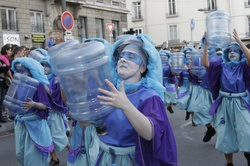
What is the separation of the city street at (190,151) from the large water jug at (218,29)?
186 centimetres

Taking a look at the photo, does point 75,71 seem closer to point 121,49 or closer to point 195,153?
point 121,49

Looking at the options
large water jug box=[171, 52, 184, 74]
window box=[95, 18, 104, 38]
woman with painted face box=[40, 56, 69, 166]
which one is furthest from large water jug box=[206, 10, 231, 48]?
window box=[95, 18, 104, 38]

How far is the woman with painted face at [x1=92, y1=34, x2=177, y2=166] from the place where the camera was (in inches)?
104

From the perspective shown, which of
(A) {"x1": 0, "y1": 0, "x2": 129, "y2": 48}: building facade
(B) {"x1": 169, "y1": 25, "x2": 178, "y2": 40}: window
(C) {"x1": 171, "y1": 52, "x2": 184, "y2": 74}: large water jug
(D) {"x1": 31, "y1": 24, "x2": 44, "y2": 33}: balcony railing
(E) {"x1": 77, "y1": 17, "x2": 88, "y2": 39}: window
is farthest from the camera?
(B) {"x1": 169, "y1": 25, "x2": 178, "y2": 40}: window

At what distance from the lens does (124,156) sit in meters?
2.88

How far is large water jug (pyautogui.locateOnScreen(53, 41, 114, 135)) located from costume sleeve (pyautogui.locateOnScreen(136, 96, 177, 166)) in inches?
11.8

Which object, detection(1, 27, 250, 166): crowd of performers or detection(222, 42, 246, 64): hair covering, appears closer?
detection(1, 27, 250, 166): crowd of performers

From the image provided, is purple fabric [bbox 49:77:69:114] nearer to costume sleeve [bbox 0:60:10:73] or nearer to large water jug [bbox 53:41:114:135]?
large water jug [bbox 53:41:114:135]

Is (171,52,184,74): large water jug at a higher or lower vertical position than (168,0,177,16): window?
lower

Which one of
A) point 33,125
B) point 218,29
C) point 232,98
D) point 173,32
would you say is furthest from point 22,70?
A: point 173,32

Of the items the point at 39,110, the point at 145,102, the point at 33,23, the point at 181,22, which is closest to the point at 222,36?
the point at 39,110

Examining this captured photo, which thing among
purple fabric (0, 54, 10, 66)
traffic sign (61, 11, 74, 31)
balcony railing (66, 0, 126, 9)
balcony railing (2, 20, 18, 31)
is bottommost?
purple fabric (0, 54, 10, 66)

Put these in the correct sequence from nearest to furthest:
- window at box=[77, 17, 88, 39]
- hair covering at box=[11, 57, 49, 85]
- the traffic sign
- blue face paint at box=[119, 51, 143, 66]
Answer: blue face paint at box=[119, 51, 143, 66]
hair covering at box=[11, 57, 49, 85]
the traffic sign
window at box=[77, 17, 88, 39]

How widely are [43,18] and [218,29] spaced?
1619cm
